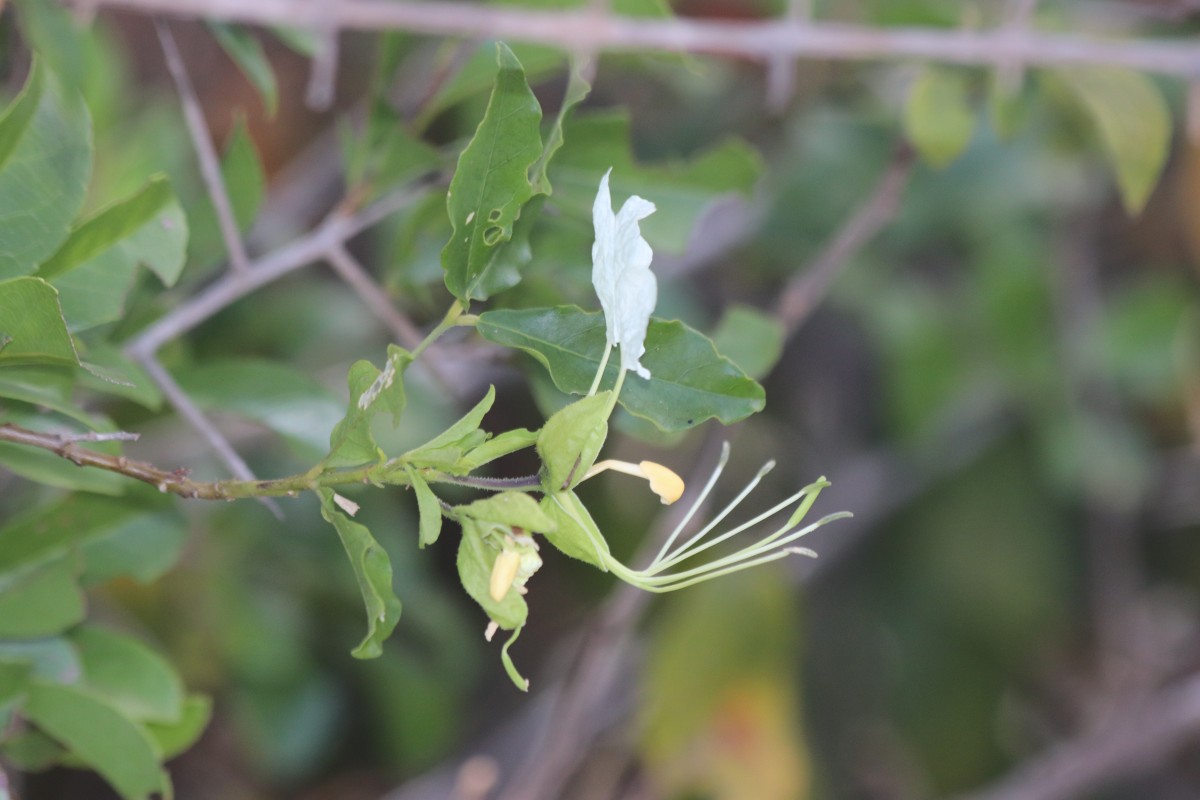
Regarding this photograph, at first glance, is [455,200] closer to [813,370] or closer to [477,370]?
[477,370]

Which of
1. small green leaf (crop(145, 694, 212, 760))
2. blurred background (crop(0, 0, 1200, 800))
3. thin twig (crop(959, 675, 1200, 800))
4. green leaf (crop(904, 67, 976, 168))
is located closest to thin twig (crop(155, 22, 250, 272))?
blurred background (crop(0, 0, 1200, 800))

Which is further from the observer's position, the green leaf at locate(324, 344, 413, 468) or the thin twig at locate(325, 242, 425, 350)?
the thin twig at locate(325, 242, 425, 350)

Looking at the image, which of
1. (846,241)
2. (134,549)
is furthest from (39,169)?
(846,241)

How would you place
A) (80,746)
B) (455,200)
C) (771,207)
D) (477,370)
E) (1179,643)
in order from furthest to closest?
(1179,643), (771,207), (477,370), (80,746), (455,200)

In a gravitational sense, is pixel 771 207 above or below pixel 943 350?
above

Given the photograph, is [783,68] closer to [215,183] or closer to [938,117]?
[938,117]

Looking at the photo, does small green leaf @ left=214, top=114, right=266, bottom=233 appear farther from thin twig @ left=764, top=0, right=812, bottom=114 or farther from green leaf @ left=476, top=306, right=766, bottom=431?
thin twig @ left=764, top=0, right=812, bottom=114

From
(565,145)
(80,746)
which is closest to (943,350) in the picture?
(565,145)

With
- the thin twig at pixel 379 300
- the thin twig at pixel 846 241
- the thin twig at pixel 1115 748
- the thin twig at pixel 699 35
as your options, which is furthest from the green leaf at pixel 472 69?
the thin twig at pixel 1115 748
